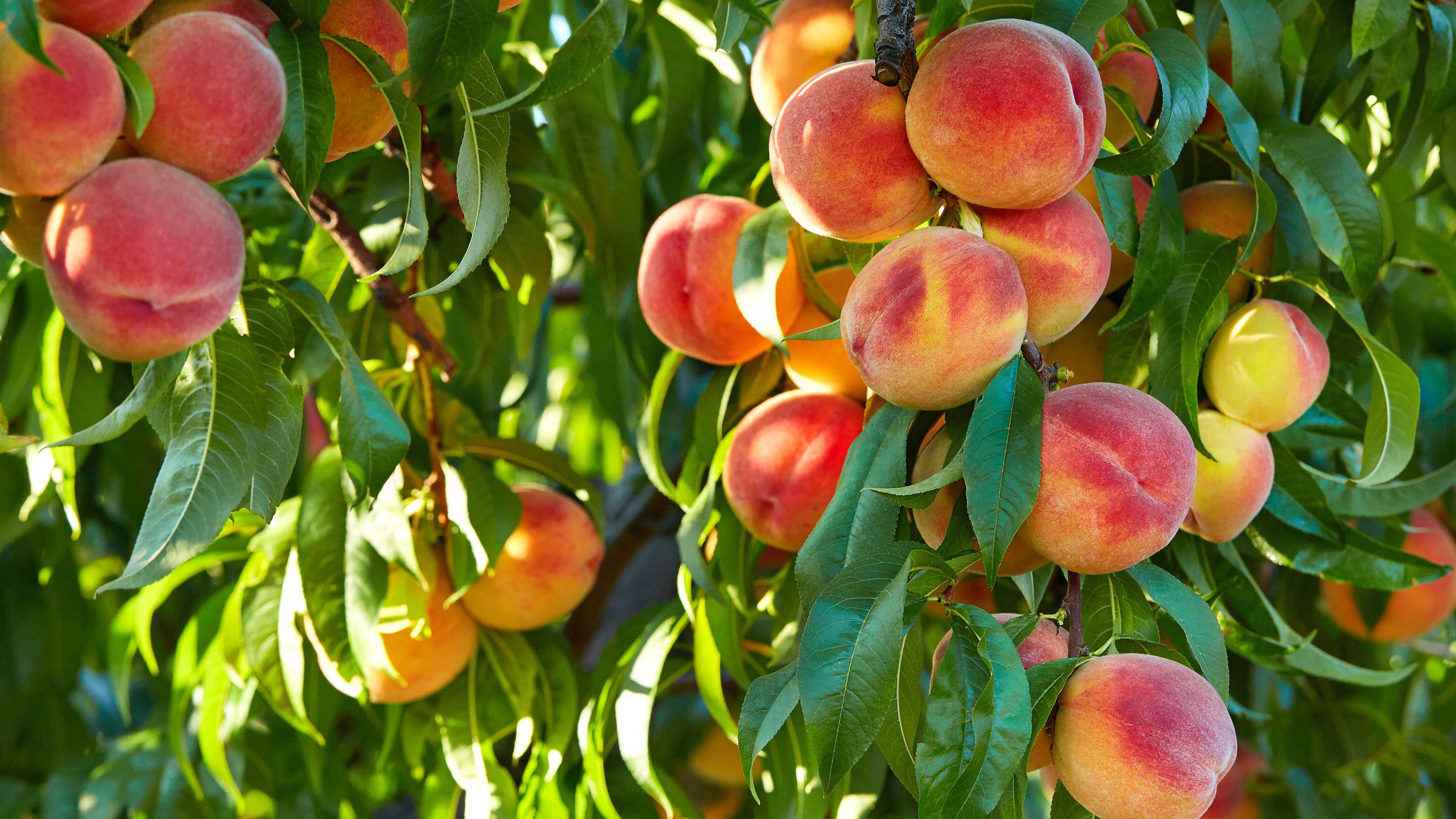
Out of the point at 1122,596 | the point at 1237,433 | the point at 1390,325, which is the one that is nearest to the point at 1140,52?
the point at 1237,433

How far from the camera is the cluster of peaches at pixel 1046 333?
0.50 metres

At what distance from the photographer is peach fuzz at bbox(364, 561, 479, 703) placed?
96cm

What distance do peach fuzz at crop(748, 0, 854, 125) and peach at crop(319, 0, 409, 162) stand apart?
A: 0.33 metres

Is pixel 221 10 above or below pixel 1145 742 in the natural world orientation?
above

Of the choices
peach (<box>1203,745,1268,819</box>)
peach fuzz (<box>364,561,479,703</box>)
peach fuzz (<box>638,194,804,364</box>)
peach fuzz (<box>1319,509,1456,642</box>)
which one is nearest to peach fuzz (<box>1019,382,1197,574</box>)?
peach fuzz (<box>638,194,804,364</box>)

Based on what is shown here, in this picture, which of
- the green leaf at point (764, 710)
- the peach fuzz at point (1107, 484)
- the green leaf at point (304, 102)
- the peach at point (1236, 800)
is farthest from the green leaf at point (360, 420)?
the peach at point (1236, 800)

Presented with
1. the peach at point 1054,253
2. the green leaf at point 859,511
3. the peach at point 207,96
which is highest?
the peach at point 207,96

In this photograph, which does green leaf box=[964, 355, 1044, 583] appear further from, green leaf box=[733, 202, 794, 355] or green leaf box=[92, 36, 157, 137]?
green leaf box=[92, 36, 157, 137]

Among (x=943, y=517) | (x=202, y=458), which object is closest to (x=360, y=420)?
(x=202, y=458)

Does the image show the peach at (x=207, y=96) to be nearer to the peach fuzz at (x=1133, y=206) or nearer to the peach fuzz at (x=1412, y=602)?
the peach fuzz at (x=1133, y=206)

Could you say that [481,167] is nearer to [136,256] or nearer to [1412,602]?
[136,256]

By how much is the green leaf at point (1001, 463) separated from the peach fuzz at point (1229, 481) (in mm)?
200

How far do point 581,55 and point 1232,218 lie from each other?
50cm

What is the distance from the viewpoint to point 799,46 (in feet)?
2.71
